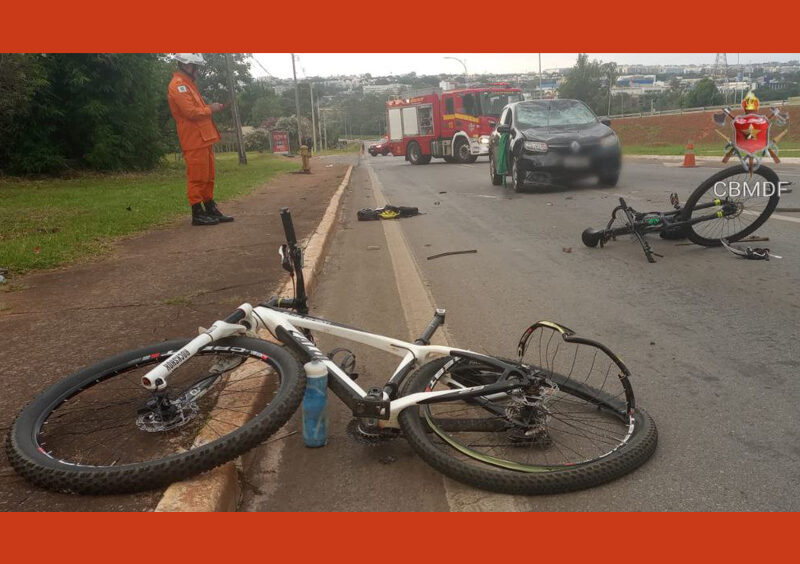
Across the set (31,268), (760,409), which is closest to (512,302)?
(760,409)

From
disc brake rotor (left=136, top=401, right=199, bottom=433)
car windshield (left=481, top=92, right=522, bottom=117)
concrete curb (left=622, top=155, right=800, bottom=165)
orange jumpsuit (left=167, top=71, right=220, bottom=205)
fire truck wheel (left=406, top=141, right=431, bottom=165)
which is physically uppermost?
car windshield (left=481, top=92, right=522, bottom=117)

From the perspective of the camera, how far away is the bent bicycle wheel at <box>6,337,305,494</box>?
93.4 inches

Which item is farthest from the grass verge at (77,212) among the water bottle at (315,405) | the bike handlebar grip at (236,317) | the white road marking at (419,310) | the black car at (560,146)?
the black car at (560,146)

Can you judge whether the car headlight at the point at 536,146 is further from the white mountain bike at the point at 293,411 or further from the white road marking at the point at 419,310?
the white mountain bike at the point at 293,411

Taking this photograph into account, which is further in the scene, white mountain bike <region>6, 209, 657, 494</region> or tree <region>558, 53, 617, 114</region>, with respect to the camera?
tree <region>558, 53, 617, 114</region>

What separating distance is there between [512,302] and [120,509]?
3.42 meters

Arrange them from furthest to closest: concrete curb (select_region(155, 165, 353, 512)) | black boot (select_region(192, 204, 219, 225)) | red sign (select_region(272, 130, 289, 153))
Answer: red sign (select_region(272, 130, 289, 153)) < black boot (select_region(192, 204, 219, 225)) < concrete curb (select_region(155, 165, 353, 512))

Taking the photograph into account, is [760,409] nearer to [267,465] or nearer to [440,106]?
[267,465]

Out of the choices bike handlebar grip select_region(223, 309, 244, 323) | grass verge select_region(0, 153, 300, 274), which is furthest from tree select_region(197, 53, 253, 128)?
bike handlebar grip select_region(223, 309, 244, 323)

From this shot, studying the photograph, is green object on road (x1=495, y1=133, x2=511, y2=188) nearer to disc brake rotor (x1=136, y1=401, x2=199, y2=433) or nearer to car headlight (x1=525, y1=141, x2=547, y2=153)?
car headlight (x1=525, y1=141, x2=547, y2=153)

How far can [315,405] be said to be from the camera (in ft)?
9.18

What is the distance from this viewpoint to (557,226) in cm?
857

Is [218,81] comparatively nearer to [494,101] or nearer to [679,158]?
[494,101]

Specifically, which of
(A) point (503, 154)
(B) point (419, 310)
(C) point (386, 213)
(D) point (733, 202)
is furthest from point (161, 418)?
(A) point (503, 154)
